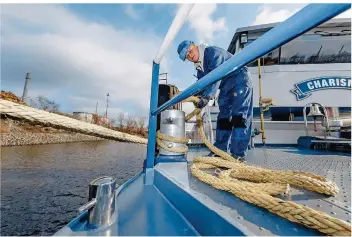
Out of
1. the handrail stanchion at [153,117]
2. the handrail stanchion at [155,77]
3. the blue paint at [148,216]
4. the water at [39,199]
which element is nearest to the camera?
the blue paint at [148,216]

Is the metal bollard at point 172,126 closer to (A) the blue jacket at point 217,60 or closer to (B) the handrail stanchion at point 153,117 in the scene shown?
(B) the handrail stanchion at point 153,117

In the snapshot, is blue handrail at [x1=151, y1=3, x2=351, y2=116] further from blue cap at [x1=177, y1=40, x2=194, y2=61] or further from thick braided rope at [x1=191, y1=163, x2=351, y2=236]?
blue cap at [x1=177, y1=40, x2=194, y2=61]

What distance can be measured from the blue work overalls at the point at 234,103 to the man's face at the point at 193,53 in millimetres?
109

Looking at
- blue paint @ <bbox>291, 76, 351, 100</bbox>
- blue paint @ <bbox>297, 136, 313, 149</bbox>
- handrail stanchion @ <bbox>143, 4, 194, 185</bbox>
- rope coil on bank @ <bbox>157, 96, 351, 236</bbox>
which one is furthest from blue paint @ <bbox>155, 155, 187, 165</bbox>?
blue paint @ <bbox>291, 76, 351, 100</bbox>

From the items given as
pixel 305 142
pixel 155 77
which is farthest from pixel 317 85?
pixel 155 77

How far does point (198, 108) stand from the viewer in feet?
6.33

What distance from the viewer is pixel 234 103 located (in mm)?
2078

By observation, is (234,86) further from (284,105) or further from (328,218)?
(284,105)

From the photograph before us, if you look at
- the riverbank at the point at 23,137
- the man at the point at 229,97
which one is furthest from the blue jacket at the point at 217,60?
the riverbank at the point at 23,137

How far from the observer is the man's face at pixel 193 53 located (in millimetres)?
2203

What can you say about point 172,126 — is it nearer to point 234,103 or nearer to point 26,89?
point 234,103

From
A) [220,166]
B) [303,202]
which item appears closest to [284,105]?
[220,166]

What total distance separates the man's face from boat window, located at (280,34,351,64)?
12.8 feet

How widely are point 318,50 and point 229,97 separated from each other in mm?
4375
